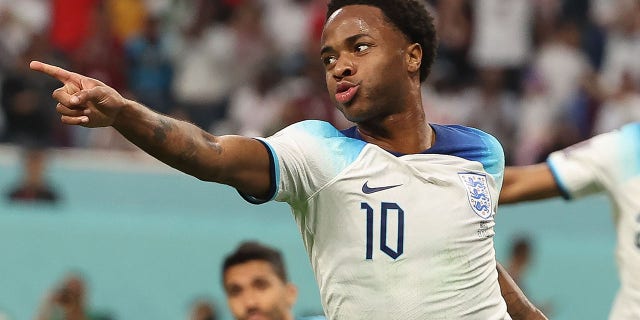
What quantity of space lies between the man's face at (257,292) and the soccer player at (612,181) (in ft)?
3.52

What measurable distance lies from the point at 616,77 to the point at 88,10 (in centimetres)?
442

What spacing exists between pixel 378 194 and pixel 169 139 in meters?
0.70

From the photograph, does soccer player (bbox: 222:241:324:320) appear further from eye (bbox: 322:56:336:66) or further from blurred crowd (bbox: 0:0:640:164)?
blurred crowd (bbox: 0:0:640:164)

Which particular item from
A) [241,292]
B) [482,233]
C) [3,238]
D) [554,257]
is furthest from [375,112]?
[3,238]

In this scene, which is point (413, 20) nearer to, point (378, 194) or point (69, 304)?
point (378, 194)

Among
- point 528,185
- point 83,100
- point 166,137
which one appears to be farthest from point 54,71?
point 528,185

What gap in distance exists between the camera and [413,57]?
13.7 ft

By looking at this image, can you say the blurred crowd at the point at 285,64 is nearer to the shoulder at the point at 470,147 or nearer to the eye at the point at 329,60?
the shoulder at the point at 470,147

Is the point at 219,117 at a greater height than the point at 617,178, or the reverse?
the point at 219,117

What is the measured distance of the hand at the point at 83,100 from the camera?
3.31 m

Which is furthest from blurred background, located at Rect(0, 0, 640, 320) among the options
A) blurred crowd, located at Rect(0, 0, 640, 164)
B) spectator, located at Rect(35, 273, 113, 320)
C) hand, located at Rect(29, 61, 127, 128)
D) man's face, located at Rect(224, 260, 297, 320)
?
hand, located at Rect(29, 61, 127, 128)

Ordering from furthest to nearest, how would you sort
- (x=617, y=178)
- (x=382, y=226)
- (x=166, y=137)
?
1. (x=617, y=178)
2. (x=382, y=226)
3. (x=166, y=137)

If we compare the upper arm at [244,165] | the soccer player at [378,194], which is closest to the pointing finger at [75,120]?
the upper arm at [244,165]

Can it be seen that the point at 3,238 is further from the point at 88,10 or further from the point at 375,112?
the point at 375,112
